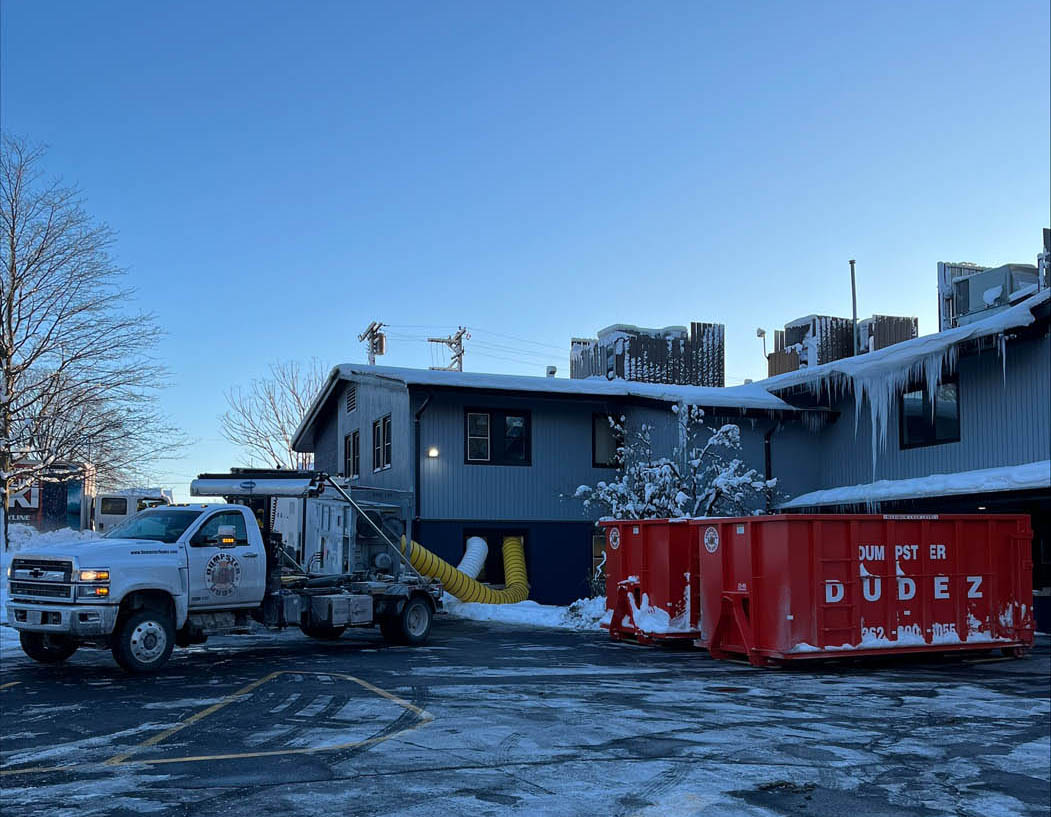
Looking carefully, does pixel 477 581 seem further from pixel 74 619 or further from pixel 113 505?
pixel 113 505

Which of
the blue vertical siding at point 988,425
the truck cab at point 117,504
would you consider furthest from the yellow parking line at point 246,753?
the truck cab at point 117,504

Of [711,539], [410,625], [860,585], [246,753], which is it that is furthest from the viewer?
[410,625]

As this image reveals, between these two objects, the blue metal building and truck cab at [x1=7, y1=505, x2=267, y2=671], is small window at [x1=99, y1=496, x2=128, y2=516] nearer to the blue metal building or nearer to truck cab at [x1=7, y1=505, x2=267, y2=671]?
the blue metal building

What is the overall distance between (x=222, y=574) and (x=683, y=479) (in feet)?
41.5

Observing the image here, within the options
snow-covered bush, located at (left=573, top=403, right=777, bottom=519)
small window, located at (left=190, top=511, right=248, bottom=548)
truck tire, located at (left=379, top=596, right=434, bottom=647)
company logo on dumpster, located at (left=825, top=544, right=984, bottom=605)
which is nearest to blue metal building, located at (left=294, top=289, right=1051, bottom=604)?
snow-covered bush, located at (left=573, top=403, right=777, bottom=519)

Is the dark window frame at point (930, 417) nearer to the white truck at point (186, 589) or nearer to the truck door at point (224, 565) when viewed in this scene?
the white truck at point (186, 589)

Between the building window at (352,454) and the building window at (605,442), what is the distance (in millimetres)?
7533

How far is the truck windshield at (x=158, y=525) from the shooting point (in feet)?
48.4

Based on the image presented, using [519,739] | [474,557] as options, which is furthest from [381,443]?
[519,739]

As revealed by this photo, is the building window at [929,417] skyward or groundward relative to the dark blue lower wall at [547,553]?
skyward

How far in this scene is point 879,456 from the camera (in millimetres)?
25188

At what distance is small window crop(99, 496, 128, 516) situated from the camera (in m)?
41.9

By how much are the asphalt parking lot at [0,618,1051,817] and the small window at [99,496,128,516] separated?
2825cm

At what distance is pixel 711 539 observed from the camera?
16.3 metres
